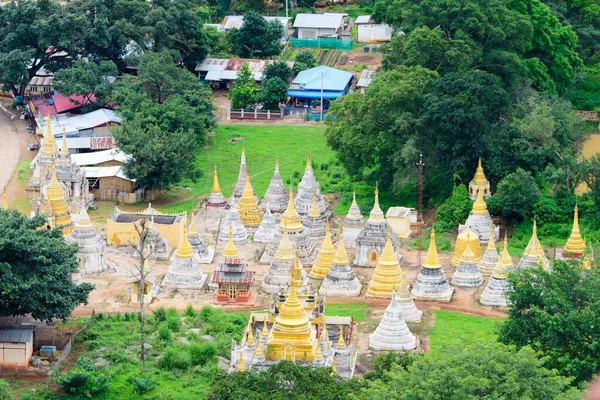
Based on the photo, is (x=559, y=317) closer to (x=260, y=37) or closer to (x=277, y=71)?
(x=277, y=71)

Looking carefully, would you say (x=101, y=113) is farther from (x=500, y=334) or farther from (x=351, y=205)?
(x=500, y=334)

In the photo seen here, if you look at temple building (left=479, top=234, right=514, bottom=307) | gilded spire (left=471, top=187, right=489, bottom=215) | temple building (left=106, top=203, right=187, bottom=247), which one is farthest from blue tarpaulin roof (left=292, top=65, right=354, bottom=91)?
temple building (left=479, top=234, right=514, bottom=307)

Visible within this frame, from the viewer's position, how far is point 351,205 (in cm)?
8344

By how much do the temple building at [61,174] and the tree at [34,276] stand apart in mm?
18051

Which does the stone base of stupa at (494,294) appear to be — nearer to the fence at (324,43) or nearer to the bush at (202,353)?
the bush at (202,353)

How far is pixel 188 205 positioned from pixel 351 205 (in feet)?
33.1

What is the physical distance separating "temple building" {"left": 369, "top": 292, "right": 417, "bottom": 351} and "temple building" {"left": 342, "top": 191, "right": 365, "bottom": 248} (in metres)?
14.4

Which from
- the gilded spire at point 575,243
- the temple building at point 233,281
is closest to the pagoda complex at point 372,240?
the temple building at point 233,281

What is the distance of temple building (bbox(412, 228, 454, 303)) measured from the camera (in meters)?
72.4

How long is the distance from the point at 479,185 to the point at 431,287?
1222cm

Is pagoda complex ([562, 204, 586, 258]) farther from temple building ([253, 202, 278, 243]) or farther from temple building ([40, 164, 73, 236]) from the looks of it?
temple building ([40, 164, 73, 236])

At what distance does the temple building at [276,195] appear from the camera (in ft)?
282

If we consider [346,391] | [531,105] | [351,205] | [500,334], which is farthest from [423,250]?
[346,391]

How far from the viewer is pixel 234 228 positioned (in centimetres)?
8125
